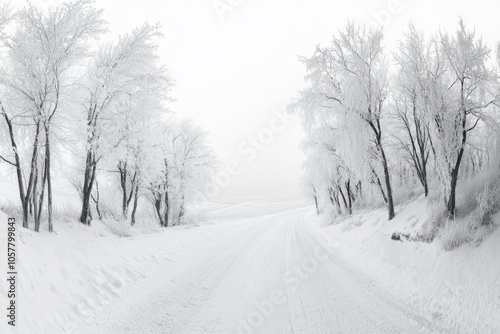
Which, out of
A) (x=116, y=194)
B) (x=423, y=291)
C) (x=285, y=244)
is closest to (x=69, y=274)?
(x=423, y=291)

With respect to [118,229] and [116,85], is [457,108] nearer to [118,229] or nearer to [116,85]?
[116,85]

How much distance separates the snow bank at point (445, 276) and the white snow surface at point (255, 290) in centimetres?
2

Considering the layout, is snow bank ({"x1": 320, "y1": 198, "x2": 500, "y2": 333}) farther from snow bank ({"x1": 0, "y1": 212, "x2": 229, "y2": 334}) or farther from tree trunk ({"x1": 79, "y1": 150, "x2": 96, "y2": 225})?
tree trunk ({"x1": 79, "y1": 150, "x2": 96, "y2": 225})

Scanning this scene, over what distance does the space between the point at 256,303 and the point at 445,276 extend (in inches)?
151

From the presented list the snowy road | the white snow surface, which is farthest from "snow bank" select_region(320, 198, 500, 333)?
the snowy road

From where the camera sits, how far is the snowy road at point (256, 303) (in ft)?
14.0

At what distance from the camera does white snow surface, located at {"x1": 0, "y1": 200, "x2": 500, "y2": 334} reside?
4.26 meters

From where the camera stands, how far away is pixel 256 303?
5.23 meters

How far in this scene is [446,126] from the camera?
705 centimetres

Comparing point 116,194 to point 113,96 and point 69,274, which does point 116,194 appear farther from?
point 69,274

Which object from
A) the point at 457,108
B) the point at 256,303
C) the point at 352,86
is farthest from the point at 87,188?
the point at 457,108

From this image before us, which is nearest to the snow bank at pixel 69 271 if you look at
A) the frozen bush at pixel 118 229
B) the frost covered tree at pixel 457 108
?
the frozen bush at pixel 118 229

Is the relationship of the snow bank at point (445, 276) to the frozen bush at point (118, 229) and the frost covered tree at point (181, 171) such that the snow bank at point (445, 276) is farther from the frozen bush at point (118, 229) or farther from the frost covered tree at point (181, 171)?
the frost covered tree at point (181, 171)

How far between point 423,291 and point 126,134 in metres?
12.6
